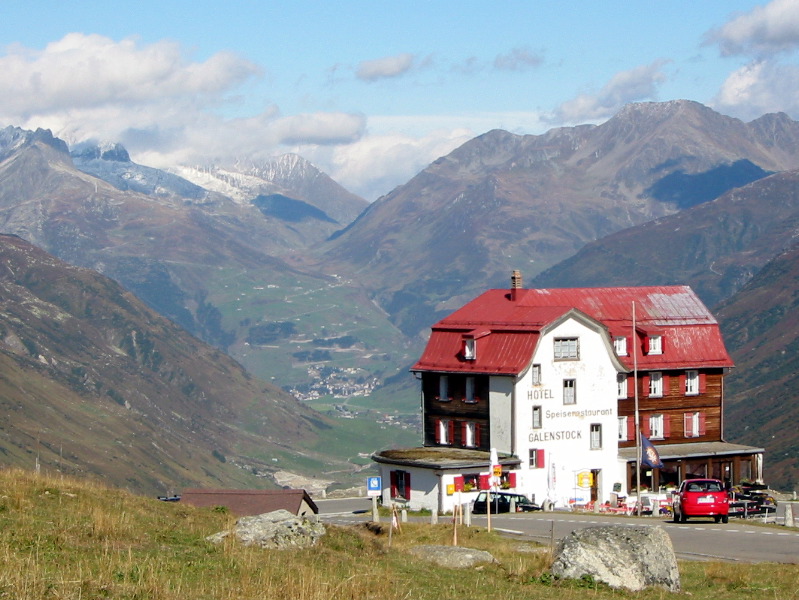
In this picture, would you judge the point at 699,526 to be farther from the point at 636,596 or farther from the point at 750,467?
the point at 750,467

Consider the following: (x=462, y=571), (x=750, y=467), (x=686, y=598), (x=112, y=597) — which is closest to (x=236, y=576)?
(x=112, y=597)

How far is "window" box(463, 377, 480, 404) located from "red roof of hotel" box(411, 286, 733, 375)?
0.75 meters

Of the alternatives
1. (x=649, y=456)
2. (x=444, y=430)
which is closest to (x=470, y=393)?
(x=444, y=430)

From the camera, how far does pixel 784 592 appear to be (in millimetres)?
30094

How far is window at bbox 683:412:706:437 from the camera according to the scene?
92625mm

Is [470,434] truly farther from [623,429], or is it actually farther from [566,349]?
[623,429]

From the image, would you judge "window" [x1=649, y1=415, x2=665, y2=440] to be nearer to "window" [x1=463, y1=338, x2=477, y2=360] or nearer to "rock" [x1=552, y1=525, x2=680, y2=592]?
"window" [x1=463, y1=338, x2=477, y2=360]

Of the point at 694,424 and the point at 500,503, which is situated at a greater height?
the point at 694,424

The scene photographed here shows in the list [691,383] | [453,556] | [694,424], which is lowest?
[453,556]

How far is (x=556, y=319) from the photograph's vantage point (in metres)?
83.8

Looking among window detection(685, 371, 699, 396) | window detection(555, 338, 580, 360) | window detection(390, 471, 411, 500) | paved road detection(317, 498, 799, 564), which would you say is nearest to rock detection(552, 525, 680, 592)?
paved road detection(317, 498, 799, 564)

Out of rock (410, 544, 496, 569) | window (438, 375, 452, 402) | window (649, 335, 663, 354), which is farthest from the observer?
window (649, 335, 663, 354)

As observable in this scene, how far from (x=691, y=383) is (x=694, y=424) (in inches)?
116

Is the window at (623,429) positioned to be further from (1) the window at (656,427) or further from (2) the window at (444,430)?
(2) the window at (444,430)
